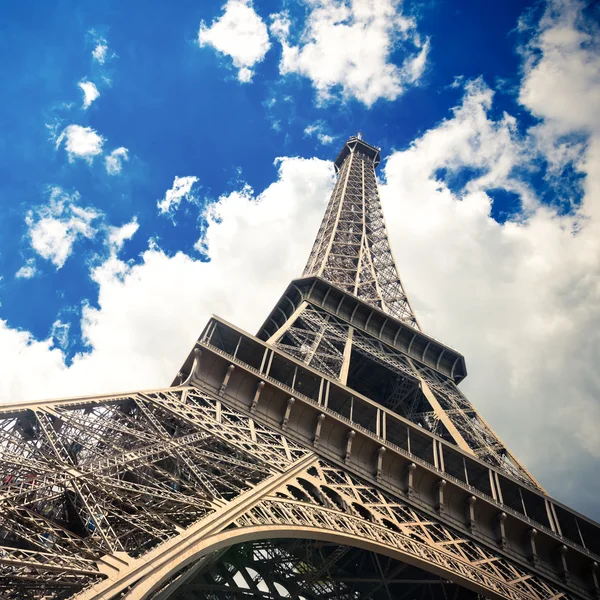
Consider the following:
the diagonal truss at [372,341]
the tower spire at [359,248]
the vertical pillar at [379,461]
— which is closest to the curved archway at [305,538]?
the vertical pillar at [379,461]

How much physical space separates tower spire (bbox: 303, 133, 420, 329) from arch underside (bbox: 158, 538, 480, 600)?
1826 cm

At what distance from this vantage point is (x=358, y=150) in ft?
226

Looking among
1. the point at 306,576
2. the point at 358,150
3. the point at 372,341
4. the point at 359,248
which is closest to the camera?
the point at 306,576

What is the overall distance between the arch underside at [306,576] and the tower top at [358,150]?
53117mm

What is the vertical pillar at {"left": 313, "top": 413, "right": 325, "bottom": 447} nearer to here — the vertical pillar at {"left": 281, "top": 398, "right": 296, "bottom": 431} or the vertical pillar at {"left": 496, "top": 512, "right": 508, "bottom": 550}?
the vertical pillar at {"left": 281, "top": 398, "right": 296, "bottom": 431}

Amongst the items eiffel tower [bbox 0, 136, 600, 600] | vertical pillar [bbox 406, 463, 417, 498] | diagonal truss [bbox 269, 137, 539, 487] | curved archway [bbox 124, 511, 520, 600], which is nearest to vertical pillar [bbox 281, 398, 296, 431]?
eiffel tower [bbox 0, 136, 600, 600]

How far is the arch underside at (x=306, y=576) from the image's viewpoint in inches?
739

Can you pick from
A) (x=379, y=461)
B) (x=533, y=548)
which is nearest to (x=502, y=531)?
(x=533, y=548)

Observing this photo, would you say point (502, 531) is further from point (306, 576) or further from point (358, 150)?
point (358, 150)

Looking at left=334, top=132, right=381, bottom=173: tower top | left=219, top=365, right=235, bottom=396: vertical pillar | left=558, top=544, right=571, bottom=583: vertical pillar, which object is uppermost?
left=334, top=132, right=381, bottom=173: tower top

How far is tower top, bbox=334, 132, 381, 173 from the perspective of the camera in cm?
6875

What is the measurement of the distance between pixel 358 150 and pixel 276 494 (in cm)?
5872

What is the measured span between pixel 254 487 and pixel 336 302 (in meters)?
21.7

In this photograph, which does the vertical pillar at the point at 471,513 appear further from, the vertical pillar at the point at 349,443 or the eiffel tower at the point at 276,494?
the vertical pillar at the point at 349,443
